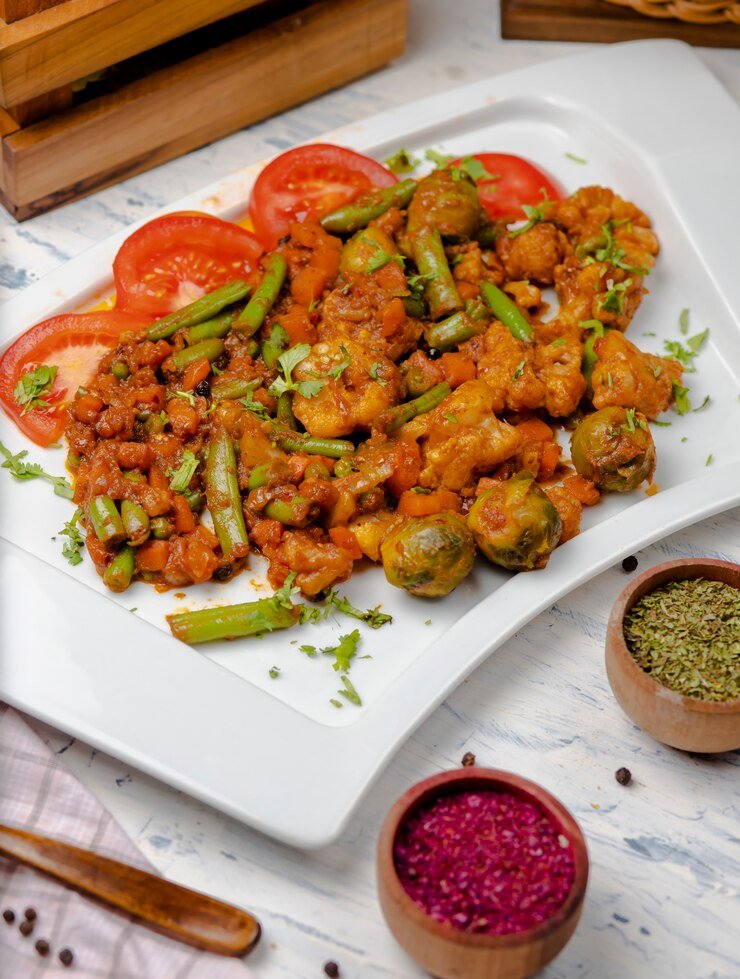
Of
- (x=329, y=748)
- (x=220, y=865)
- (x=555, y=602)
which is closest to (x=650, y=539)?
(x=555, y=602)

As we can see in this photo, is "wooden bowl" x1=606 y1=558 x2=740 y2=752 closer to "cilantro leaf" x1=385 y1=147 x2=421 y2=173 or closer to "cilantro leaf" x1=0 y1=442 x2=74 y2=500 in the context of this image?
"cilantro leaf" x1=0 y1=442 x2=74 y2=500

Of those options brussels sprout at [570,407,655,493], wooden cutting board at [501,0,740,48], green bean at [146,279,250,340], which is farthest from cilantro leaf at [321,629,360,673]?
wooden cutting board at [501,0,740,48]

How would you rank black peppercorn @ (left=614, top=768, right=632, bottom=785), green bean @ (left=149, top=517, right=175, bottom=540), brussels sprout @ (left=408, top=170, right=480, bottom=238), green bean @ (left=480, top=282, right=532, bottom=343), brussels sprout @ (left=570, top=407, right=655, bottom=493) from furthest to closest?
brussels sprout @ (left=408, top=170, right=480, bottom=238) → green bean @ (left=480, top=282, right=532, bottom=343) → brussels sprout @ (left=570, top=407, right=655, bottom=493) → green bean @ (left=149, top=517, right=175, bottom=540) → black peppercorn @ (left=614, top=768, right=632, bottom=785)

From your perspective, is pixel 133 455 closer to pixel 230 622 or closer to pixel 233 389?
pixel 233 389

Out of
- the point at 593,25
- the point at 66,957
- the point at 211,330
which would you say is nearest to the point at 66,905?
the point at 66,957

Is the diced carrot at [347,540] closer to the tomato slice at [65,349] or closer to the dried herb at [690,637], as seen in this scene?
the dried herb at [690,637]

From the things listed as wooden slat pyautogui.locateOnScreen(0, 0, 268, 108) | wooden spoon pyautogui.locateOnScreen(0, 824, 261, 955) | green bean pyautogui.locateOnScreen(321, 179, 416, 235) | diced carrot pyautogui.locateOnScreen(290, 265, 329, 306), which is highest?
wooden slat pyautogui.locateOnScreen(0, 0, 268, 108)
